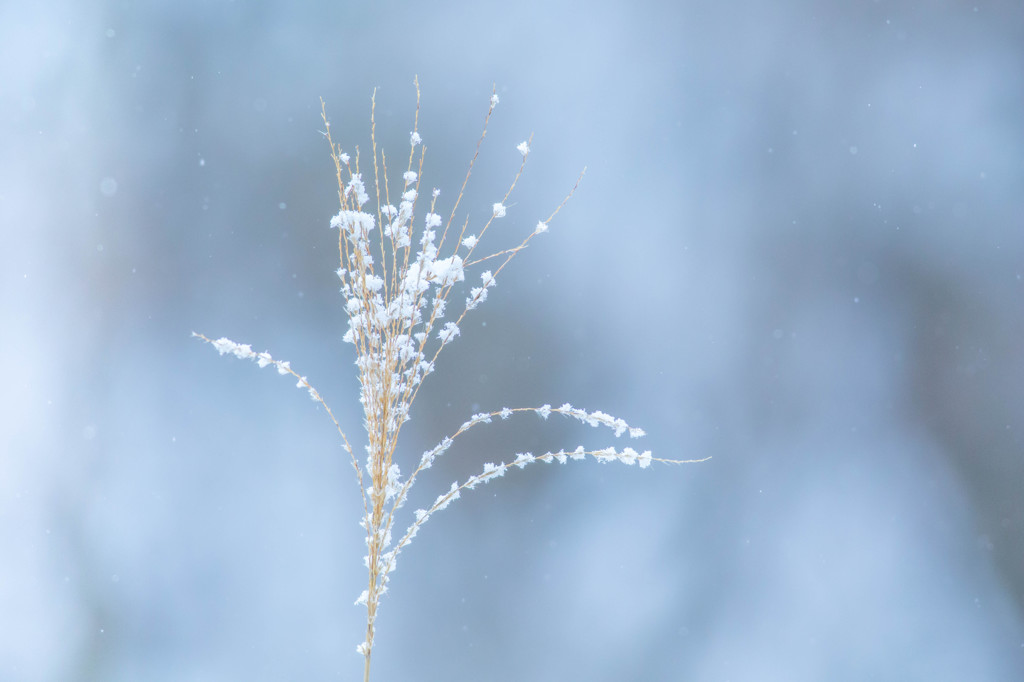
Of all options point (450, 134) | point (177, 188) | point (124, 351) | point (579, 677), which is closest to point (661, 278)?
point (450, 134)

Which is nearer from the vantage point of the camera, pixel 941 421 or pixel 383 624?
pixel 941 421

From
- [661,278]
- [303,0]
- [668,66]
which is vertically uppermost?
[303,0]

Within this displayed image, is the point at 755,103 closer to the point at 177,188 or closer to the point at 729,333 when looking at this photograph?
the point at 729,333

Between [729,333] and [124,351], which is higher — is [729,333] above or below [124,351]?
above

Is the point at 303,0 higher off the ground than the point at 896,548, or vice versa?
the point at 303,0

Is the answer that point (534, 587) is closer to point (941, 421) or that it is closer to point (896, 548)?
point (896, 548)

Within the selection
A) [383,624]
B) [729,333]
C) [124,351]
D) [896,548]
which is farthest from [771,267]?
[124,351]
